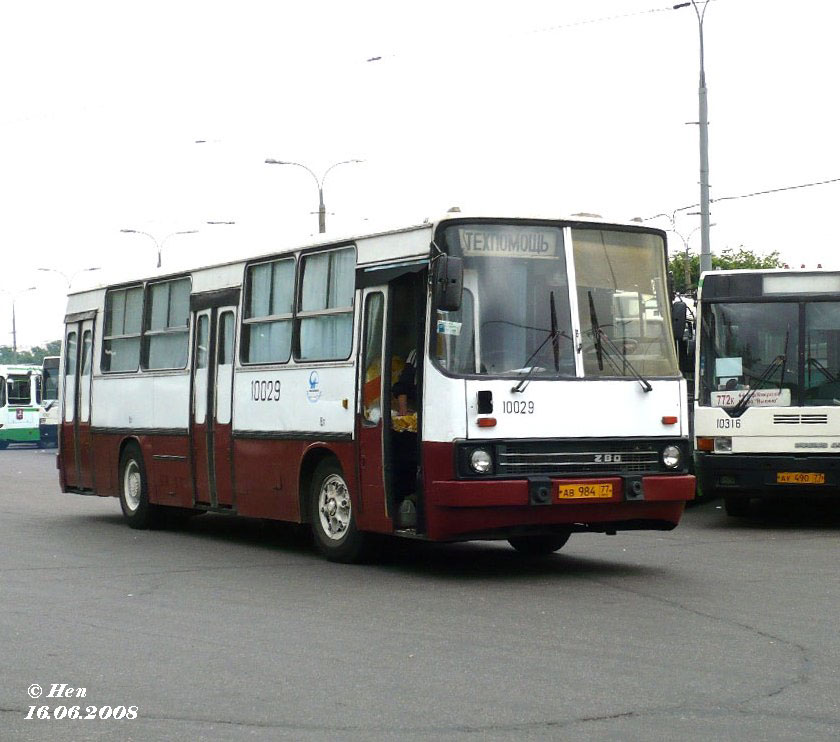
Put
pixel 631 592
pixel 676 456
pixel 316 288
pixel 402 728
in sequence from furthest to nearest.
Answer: pixel 316 288 → pixel 676 456 → pixel 631 592 → pixel 402 728

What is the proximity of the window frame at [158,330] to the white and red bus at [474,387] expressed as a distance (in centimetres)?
208

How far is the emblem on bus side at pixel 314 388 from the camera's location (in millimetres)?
13938

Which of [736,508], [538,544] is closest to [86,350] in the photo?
[538,544]

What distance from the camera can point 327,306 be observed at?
14.0 metres

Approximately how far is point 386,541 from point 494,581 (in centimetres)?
156

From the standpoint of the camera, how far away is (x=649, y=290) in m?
13.1

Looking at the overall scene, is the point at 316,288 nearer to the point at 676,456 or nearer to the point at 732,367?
the point at 676,456

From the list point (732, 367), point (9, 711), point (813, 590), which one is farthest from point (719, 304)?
point (9, 711)

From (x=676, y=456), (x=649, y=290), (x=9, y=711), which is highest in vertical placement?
(x=649, y=290)

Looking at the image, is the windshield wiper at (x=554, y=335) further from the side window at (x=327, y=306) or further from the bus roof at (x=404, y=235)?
the side window at (x=327, y=306)

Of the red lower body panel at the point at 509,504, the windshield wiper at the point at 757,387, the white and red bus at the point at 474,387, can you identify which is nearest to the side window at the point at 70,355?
the white and red bus at the point at 474,387

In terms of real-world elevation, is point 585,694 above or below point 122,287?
below

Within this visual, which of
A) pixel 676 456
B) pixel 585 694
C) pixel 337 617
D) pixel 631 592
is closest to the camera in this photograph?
pixel 585 694

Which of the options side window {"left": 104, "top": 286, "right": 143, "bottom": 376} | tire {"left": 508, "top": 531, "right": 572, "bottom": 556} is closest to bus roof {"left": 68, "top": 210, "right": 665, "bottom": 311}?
tire {"left": 508, "top": 531, "right": 572, "bottom": 556}
